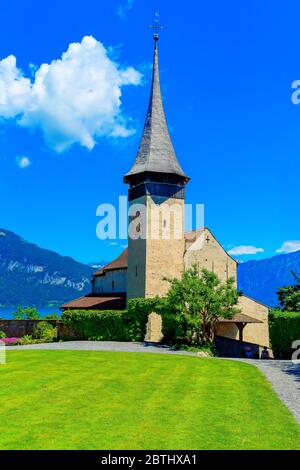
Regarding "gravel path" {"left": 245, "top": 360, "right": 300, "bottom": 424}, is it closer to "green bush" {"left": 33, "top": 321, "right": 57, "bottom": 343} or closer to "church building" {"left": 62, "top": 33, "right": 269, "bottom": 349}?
"church building" {"left": 62, "top": 33, "right": 269, "bottom": 349}

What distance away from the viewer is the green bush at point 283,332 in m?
35.9

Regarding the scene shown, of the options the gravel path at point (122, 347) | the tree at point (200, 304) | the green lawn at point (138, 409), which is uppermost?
the tree at point (200, 304)

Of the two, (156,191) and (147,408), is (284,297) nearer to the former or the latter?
(156,191)

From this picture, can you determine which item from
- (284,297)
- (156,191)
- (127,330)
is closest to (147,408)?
(127,330)

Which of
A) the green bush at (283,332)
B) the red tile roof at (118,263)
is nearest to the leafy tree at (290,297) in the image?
the green bush at (283,332)

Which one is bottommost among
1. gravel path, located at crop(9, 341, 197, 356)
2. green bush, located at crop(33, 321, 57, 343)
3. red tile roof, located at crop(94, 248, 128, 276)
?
gravel path, located at crop(9, 341, 197, 356)

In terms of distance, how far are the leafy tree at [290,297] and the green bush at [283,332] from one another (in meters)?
10.5

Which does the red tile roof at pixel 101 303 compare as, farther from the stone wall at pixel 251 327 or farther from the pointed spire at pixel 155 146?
the pointed spire at pixel 155 146

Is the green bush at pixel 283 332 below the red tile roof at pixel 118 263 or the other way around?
below

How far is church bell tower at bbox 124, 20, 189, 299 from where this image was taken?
46219mm

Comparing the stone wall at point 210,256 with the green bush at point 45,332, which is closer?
the green bush at point 45,332

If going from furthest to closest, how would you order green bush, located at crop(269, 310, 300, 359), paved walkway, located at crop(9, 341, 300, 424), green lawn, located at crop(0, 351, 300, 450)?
green bush, located at crop(269, 310, 300, 359)
paved walkway, located at crop(9, 341, 300, 424)
green lawn, located at crop(0, 351, 300, 450)

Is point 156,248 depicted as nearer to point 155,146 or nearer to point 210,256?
point 210,256

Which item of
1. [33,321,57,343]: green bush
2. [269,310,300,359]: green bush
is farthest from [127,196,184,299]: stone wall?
[269,310,300,359]: green bush
